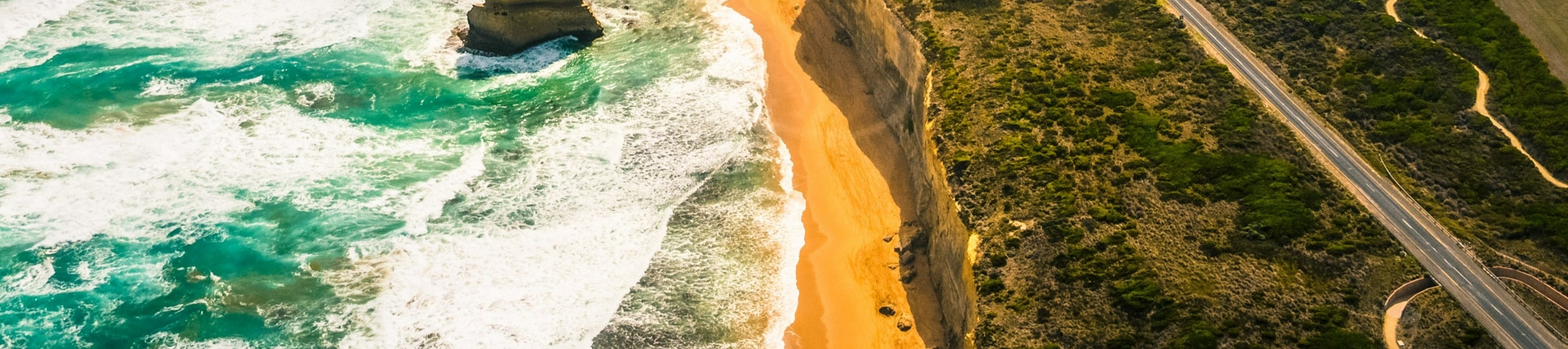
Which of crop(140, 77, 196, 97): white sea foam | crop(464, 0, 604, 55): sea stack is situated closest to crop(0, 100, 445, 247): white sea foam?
crop(140, 77, 196, 97): white sea foam

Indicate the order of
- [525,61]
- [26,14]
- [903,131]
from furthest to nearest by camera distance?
1. [26,14]
2. [525,61]
3. [903,131]

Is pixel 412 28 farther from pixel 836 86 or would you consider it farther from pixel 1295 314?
pixel 1295 314

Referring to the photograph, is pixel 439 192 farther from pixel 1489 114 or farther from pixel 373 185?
pixel 1489 114

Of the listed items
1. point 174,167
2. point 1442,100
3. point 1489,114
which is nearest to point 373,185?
point 174,167

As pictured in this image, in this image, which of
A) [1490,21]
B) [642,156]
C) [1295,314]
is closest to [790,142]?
[642,156]

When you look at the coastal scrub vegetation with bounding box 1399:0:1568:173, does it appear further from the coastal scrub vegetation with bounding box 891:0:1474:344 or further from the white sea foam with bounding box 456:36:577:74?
the white sea foam with bounding box 456:36:577:74

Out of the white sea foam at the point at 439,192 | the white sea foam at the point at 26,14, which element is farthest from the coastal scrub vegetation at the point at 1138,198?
the white sea foam at the point at 26,14
